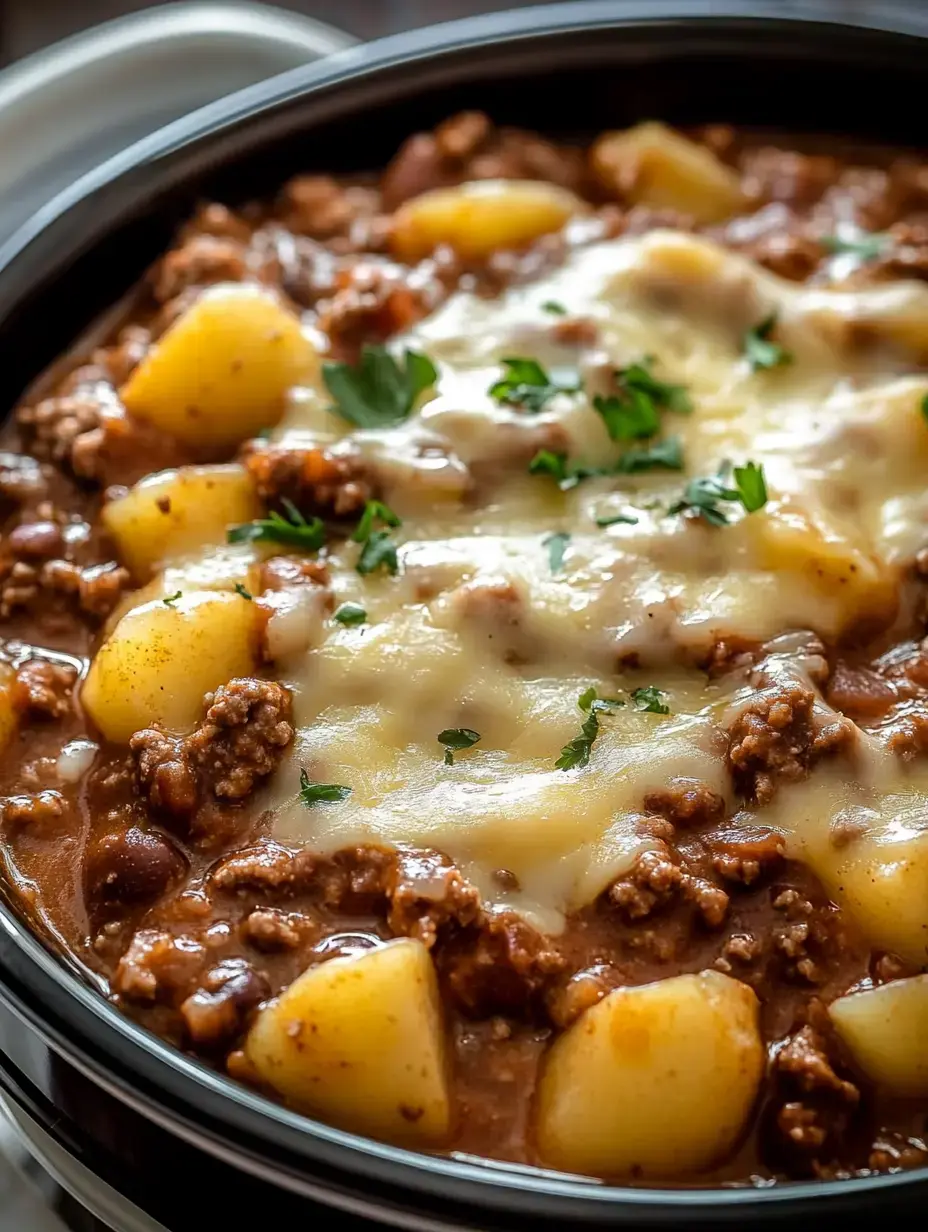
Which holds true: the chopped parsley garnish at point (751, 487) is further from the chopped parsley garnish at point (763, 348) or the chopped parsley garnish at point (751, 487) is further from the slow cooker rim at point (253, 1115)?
the slow cooker rim at point (253, 1115)

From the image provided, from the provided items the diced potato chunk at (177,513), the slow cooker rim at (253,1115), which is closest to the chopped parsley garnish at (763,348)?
the diced potato chunk at (177,513)

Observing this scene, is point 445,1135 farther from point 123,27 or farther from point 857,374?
point 123,27

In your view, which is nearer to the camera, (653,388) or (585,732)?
(585,732)

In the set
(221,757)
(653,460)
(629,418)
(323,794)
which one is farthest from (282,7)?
(323,794)

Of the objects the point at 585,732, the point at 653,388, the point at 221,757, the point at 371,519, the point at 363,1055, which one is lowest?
the point at 363,1055

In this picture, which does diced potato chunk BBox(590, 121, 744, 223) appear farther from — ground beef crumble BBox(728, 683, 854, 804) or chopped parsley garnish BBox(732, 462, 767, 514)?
ground beef crumble BBox(728, 683, 854, 804)

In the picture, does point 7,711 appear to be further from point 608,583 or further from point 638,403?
point 638,403

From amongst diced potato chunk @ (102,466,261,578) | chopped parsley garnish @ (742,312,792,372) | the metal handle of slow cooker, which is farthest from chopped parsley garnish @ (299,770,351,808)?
the metal handle of slow cooker
